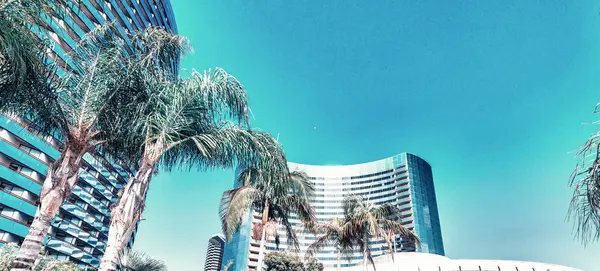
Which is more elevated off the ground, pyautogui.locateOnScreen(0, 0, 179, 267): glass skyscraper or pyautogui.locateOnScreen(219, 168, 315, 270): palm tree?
pyautogui.locateOnScreen(0, 0, 179, 267): glass skyscraper

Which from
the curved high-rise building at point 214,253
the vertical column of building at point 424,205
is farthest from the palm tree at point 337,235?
the curved high-rise building at point 214,253

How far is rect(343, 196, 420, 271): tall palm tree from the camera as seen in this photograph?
46.9 feet

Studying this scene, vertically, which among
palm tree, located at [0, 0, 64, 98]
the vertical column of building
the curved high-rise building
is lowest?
palm tree, located at [0, 0, 64, 98]

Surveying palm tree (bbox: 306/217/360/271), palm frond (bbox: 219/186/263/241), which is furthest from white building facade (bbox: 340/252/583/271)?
palm frond (bbox: 219/186/263/241)

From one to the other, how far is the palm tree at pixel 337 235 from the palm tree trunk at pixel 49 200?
11102 millimetres

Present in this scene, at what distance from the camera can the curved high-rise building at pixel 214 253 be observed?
150462mm

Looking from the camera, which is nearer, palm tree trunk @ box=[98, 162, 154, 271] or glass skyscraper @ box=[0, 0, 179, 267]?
palm tree trunk @ box=[98, 162, 154, 271]

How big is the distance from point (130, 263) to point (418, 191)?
104 meters

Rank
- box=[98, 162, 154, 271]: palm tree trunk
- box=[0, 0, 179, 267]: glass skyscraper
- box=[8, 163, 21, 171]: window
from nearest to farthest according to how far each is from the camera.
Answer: box=[98, 162, 154, 271]: palm tree trunk → box=[0, 0, 179, 267]: glass skyscraper → box=[8, 163, 21, 171]: window

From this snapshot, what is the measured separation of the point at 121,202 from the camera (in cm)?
595

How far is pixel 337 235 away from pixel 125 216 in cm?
1210

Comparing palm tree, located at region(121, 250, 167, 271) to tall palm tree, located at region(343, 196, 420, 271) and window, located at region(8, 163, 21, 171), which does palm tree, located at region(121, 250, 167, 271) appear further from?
window, located at region(8, 163, 21, 171)

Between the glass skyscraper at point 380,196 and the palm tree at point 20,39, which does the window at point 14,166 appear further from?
the glass skyscraper at point 380,196

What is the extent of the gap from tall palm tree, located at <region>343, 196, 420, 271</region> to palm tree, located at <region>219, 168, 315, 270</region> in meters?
2.47
